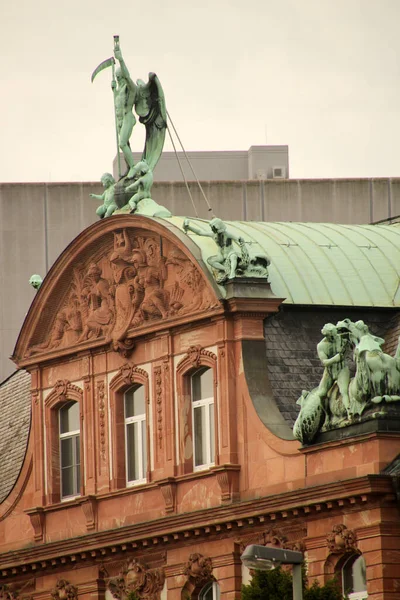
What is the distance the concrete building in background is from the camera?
107m

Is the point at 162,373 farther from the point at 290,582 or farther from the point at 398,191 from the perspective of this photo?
the point at 398,191

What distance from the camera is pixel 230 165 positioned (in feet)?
356

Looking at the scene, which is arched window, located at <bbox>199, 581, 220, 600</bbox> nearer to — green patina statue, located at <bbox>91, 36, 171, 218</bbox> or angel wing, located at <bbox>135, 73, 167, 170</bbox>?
green patina statue, located at <bbox>91, 36, 171, 218</bbox>

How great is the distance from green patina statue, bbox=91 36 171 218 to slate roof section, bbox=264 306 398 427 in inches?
276

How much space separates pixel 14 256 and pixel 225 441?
37.0 m

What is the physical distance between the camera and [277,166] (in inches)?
4220

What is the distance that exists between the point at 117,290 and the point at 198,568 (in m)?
8.63

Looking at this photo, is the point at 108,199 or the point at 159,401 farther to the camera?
the point at 108,199

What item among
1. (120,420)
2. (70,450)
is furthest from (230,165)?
(120,420)

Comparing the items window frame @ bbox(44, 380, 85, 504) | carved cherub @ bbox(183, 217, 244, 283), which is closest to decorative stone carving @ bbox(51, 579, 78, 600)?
window frame @ bbox(44, 380, 85, 504)

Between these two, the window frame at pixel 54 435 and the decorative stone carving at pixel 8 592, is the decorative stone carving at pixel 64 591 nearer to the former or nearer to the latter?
the decorative stone carving at pixel 8 592

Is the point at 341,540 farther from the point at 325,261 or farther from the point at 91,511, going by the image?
the point at 91,511

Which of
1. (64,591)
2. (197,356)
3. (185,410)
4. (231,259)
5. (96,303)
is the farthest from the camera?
(96,303)

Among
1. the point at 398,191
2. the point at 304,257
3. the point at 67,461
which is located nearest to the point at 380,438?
the point at 304,257
